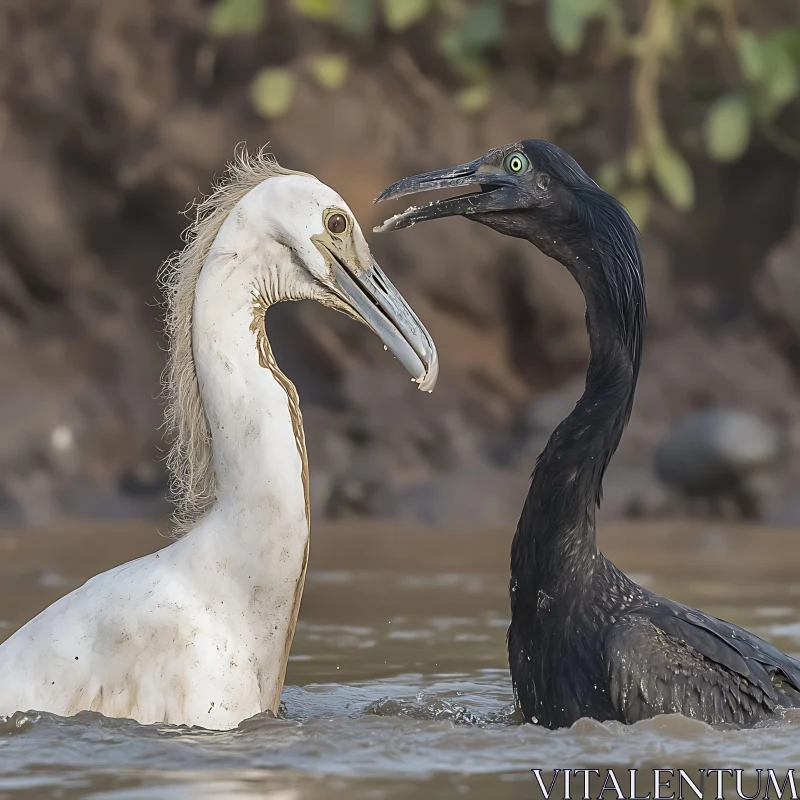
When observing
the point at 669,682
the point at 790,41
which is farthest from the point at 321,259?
the point at 790,41

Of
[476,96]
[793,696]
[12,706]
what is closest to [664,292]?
[476,96]

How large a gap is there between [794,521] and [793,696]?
5.09 m

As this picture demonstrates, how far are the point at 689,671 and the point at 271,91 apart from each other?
720 cm

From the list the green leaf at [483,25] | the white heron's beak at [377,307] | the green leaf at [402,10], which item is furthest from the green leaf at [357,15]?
the white heron's beak at [377,307]

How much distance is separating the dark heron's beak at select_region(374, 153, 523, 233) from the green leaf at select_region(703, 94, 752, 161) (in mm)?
6131

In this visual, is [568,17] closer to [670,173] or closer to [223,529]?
[670,173]

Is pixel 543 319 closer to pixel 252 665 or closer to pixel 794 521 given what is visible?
pixel 794 521

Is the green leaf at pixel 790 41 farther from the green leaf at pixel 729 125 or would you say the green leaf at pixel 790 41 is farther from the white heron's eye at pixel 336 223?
the white heron's eye at pixel 336 223

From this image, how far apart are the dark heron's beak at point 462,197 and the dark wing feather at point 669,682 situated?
1.36 m

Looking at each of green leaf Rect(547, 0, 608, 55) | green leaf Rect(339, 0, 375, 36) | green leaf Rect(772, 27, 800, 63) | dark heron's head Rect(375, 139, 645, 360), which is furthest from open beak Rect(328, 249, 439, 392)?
green leaf Rect(772, 27, 800, 63)

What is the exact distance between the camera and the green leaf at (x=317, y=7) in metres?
10.6

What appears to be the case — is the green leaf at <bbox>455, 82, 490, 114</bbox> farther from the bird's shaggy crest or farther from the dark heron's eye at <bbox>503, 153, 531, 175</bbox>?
the bird's shaggy crest

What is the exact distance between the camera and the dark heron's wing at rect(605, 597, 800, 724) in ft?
14.2

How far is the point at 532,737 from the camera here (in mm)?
4148
